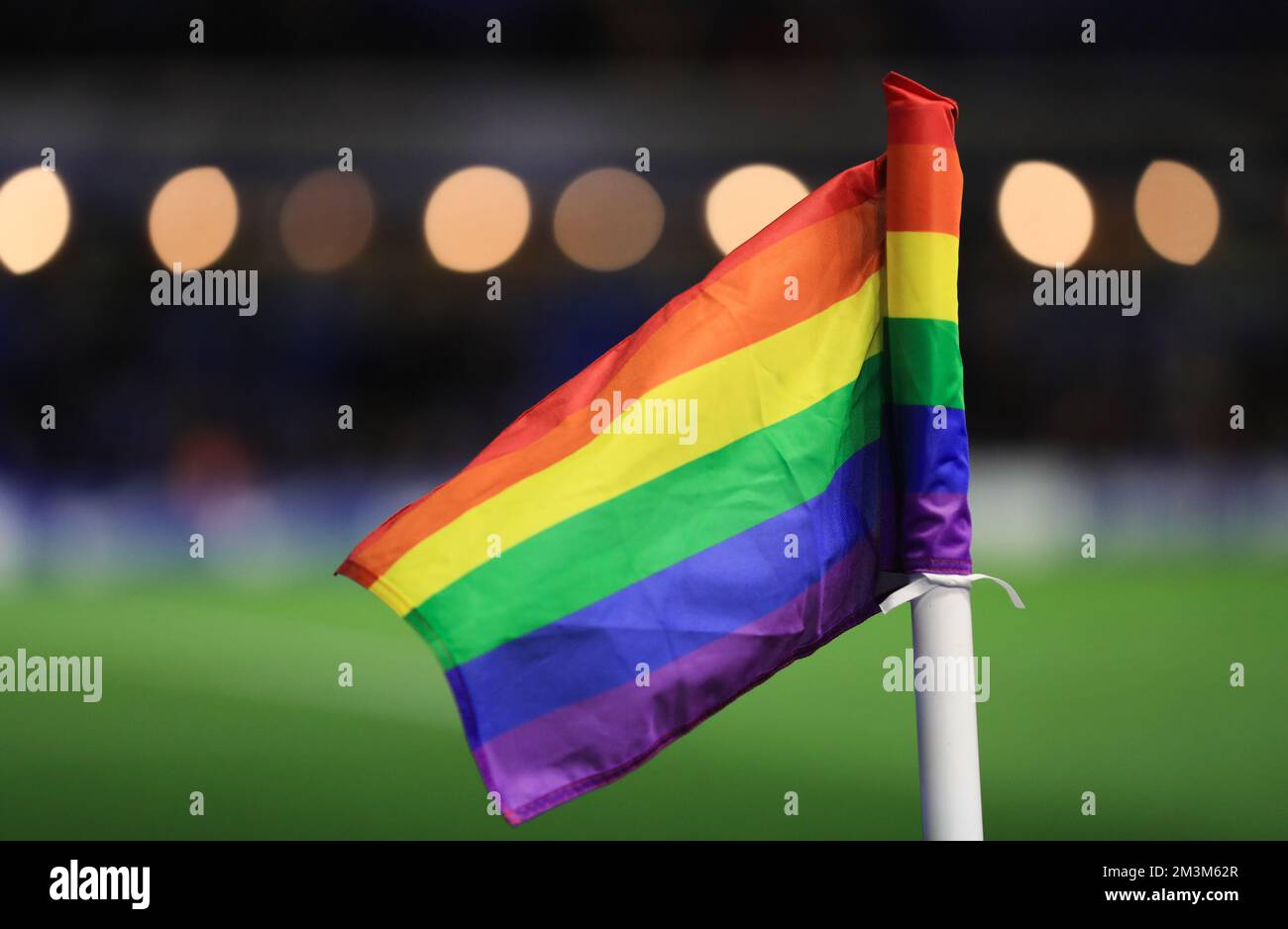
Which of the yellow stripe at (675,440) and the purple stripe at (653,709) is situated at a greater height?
the yellow stripe at (675,440)

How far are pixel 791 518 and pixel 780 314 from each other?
248 millimetres

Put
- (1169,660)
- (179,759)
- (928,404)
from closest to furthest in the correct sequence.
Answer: (928,404) → (179,759) → (1169,660)

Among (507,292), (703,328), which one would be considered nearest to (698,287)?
(703,328)

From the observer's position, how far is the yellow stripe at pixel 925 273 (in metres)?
1.59

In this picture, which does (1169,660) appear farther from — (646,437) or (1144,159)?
(646,437)

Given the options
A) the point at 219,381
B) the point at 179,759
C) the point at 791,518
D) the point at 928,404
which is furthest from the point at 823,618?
the point at 219,381

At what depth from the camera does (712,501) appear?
1648mm

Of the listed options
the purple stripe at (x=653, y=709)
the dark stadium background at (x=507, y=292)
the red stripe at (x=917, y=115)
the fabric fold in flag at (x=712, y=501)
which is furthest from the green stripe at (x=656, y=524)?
the dark stadium background at (x=507, y=292)

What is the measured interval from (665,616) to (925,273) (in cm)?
49

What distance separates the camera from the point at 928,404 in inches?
63.3

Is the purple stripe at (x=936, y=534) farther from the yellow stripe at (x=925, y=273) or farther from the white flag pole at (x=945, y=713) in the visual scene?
the yellow stripe at (x=925, y=273)

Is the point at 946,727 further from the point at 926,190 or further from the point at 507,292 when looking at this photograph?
the point at 507,292

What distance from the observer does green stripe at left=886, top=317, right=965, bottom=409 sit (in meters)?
1.60

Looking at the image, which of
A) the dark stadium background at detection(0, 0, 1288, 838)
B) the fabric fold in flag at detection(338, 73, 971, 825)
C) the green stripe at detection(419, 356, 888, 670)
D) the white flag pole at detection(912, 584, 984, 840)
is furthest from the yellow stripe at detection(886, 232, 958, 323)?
the dark stadium background at detection(0, 0, 1288, 838)
